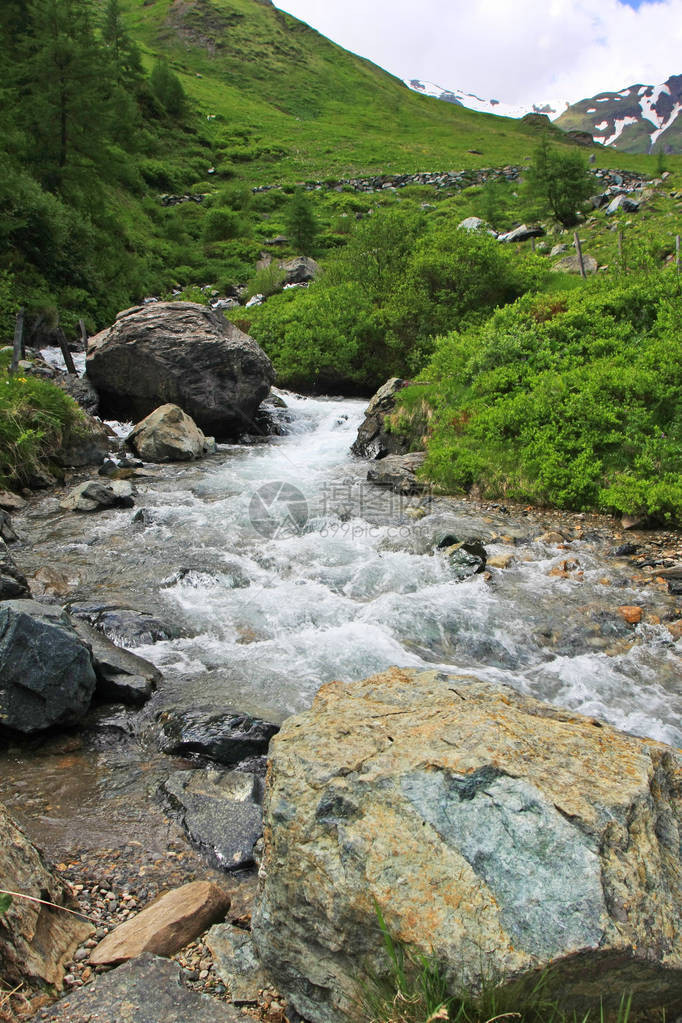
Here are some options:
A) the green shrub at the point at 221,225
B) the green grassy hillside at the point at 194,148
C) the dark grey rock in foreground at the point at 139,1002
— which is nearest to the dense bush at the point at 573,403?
the dark grey rock in foreground at the point at 139,1002

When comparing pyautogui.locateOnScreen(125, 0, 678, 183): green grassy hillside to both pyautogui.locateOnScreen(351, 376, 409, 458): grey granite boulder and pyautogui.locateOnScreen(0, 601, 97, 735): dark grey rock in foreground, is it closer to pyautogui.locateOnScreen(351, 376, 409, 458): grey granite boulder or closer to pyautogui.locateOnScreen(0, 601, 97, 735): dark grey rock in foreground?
pyautogui.locateOnScreen(351, 376, 409, 458): grey granite boulder

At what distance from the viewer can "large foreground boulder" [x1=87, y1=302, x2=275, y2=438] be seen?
21.8 meters

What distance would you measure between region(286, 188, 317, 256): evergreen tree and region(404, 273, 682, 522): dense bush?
3657 centimetres

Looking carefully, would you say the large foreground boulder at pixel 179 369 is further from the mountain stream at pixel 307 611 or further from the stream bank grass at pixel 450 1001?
the stream bank grass at pixel 450 1001

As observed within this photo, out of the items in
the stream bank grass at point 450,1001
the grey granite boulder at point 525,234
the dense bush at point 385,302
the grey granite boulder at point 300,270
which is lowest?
the stream bank grass at point 450,1001

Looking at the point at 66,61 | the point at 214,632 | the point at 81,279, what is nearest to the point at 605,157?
the point at 66,61

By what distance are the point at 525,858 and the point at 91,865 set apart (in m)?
3.36

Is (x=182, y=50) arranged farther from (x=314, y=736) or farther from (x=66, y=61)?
(x=314, y=736)

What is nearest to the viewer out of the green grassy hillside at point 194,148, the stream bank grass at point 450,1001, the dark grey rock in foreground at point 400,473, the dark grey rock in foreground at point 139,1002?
the stream bank grass at point 450,1001

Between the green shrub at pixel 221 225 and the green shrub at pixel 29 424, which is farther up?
the green shrub at pixel 221 225

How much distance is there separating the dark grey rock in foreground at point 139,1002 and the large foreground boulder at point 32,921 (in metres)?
0.27

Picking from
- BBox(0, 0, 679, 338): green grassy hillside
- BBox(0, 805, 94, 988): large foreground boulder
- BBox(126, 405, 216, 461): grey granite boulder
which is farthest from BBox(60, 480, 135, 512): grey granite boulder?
BBox(0, 0, 679, 338): green grassy hillside

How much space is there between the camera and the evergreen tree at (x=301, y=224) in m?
50.2

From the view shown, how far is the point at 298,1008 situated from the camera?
305 centimetres
